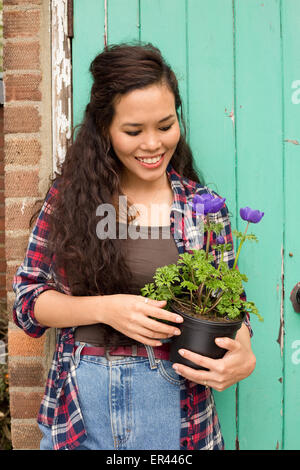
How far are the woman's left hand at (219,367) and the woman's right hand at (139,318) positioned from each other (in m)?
0.08

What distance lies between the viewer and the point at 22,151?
1432 millimetres

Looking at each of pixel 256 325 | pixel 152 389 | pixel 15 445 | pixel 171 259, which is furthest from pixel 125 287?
pixel 15 445

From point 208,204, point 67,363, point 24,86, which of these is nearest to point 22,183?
point 24,86

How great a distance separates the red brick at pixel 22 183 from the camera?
4.70ft

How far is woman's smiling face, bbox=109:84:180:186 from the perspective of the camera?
1077mm

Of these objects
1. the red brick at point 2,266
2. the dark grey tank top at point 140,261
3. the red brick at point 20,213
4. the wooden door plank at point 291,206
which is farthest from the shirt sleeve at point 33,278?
the red brick at point 2,266

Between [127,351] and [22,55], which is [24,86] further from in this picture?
[127,351]

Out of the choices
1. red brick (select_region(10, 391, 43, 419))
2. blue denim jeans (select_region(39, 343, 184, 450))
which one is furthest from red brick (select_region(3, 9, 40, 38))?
red brick (select_region(10, 391, 43, 419))

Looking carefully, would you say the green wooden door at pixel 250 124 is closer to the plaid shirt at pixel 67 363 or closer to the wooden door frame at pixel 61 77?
the wooden door frame at pixel 61 77

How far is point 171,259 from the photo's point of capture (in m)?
1.12

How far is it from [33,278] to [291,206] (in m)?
0.92

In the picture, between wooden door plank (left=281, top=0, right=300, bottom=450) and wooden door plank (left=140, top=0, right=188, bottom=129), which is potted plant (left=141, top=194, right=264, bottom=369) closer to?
wooden door plank (left=281, top=0, right=300, bottom=450)

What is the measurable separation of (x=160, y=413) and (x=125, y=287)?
36cm
